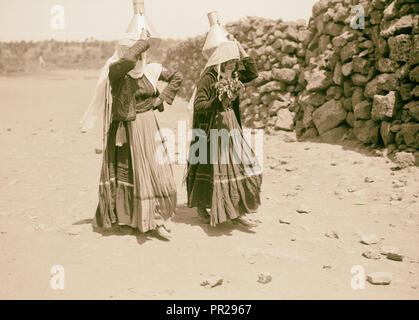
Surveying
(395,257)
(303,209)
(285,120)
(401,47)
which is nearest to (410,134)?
(401,47)

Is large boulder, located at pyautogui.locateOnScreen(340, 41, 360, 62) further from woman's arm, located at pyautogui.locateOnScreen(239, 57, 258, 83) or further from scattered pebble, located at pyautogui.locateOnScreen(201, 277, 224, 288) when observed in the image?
scattered pebble, located at pyautogui.locateOnScreen(201, 277, 224, 288)

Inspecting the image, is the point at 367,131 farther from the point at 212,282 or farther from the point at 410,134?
the point at 212,282

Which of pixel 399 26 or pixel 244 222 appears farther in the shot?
pixel 399 26

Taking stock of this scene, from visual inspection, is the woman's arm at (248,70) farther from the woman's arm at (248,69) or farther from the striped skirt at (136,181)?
the striped skirt at (136,181)

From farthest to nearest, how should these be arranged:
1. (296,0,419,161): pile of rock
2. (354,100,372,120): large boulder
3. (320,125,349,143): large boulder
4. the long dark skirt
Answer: (320,125,349,143): large boulder, (354,100,372,120): large boulder, (296,0,419,161): pile of rock, the long dark skirt

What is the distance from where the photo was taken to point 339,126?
29.1 feet

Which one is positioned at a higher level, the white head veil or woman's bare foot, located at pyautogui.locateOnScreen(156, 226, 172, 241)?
the white head veil

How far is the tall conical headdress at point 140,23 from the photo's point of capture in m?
4.73

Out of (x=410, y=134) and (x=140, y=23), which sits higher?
(x=140, y=23)

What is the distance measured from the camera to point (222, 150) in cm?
512

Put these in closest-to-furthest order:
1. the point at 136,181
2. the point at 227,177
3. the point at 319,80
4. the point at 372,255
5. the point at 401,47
Result: 1. the point at 372,255
2. the point at 136,181
3. the point at 227,177
4. the point at 401,47
5. the point at 319,80

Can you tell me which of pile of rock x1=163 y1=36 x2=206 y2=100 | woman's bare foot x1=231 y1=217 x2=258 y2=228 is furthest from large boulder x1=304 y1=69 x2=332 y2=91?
pile of rock x1=163 y1=36 x2=206 y2=100

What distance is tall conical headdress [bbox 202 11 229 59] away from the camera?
4980mm

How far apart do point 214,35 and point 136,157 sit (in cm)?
152
